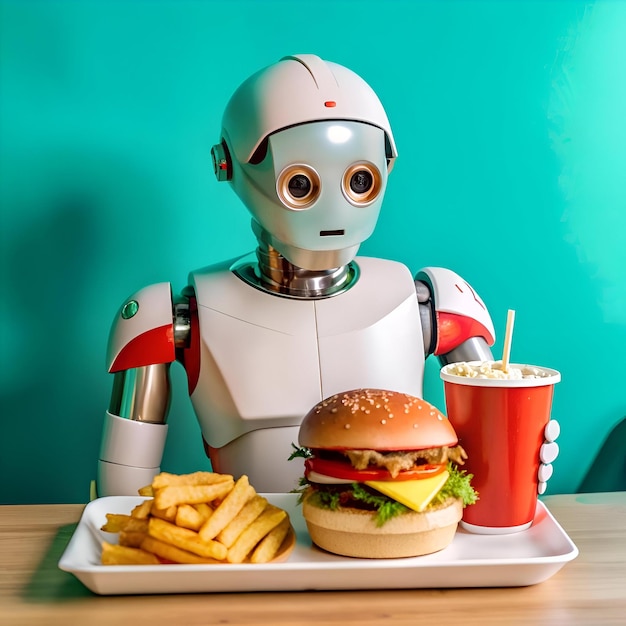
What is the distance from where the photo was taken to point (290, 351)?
154cm

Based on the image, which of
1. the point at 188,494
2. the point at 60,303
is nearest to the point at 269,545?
the point at 188,494

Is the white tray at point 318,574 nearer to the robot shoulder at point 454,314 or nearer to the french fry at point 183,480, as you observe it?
the french fry at point 183,480

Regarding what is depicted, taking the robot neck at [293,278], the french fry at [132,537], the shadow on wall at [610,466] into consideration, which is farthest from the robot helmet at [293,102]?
the shadow on wall at [610,466]

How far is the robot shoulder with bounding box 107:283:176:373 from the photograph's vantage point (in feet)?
5.07

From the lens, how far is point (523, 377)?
4.00ft

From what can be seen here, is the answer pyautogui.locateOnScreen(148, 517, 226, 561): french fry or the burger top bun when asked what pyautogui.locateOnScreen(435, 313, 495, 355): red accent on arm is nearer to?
the burger top bun

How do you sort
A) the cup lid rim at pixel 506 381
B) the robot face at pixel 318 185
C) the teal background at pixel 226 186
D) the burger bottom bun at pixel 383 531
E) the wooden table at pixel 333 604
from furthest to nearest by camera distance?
the teal background at pixel 226 186
the robot face at pixel 318 185
the cup lid rim at pixel 506 381
the burger bottom bun at pixel 383 531
the wooden table at pixel 333 604

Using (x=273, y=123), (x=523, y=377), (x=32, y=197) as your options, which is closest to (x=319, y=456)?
(x=523, y=377)

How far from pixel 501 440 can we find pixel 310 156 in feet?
1.88

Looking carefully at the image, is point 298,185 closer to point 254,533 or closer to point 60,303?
point 254,533

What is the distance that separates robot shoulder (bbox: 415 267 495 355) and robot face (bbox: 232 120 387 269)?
24 cm

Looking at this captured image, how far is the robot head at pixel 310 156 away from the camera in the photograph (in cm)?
142

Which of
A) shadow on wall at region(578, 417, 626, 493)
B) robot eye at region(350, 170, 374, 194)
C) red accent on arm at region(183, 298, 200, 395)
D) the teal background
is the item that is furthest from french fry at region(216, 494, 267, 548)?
shadow on wall at region(578, 417, 626, 493)

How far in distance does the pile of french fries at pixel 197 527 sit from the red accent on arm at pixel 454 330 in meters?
0.64
